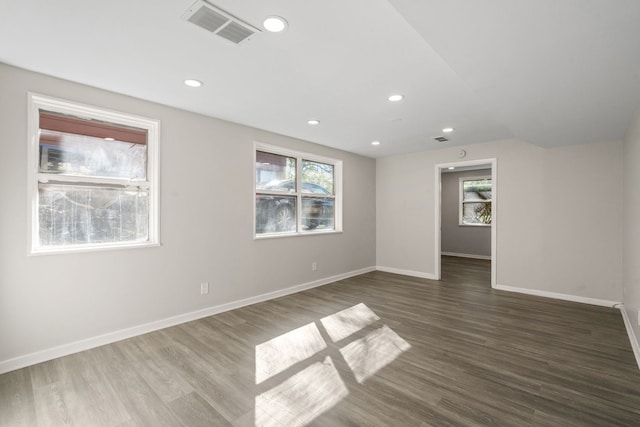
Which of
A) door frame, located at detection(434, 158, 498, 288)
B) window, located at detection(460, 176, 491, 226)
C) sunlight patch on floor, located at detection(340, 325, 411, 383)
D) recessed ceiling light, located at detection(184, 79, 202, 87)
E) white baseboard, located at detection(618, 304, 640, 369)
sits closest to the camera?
sunlight patch on floor, located at detection(340, 325, 411, 383)

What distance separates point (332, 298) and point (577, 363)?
2.74 metres

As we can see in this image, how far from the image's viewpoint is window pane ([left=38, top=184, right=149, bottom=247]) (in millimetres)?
2652

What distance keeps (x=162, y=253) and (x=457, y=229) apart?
7.67 m

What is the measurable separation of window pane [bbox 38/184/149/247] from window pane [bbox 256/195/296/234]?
5.01ft

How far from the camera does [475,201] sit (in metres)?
8.08

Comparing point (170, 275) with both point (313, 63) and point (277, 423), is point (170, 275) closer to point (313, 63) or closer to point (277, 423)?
point (277, 423)

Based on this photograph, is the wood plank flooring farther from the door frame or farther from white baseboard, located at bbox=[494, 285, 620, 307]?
the door frame

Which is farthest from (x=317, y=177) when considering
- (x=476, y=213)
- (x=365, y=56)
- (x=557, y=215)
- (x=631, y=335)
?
(x=476, y=213)

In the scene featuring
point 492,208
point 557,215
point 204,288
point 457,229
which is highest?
point 492,208

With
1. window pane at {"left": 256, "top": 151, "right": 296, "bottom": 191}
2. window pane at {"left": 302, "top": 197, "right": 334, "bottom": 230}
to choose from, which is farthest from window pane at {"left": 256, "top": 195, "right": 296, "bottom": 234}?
→ window pane at {"left": 302, "top": 197, "right": 334, "bottom": 230}

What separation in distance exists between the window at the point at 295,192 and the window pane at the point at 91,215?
154 cm

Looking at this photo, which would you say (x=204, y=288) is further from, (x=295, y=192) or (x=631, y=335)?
(x=631, y=335)

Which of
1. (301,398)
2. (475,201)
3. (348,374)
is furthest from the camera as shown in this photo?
(475,201)

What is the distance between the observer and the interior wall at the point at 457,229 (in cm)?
794
